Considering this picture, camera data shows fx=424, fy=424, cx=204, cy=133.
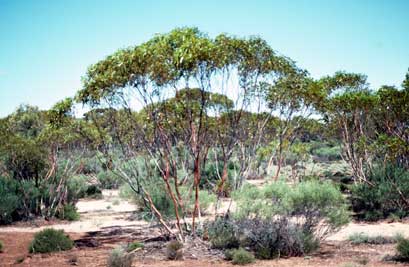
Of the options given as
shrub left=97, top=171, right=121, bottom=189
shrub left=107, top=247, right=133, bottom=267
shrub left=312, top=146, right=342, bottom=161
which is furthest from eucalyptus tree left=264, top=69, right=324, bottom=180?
shrub left=312, top=146, right=342, bottom=161

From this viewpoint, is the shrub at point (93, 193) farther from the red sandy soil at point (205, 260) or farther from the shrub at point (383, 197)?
the shrub at point (383, 197)

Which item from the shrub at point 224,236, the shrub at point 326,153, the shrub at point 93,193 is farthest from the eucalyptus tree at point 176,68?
the shrub at point 326,153

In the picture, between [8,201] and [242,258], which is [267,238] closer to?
[242,258]

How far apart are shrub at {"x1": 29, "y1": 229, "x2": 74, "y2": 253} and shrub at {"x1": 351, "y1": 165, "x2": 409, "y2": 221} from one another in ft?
43.0

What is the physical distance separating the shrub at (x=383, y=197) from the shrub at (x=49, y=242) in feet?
43.0

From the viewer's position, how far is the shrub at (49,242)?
14.1m

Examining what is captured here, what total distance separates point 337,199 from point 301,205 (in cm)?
105

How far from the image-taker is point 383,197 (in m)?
19.5

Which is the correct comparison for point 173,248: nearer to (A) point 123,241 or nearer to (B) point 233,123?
(A) point 123,241

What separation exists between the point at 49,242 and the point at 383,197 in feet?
47.4

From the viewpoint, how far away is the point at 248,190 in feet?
41.8

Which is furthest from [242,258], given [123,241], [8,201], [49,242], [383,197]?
[8,201]

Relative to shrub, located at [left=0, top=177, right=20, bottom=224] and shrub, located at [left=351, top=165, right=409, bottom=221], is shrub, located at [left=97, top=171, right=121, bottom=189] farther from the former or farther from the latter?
shrub, located at [left=351, top=165, right=409, bottom=221]

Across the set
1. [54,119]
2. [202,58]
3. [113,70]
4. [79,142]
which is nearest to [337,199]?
[202,58]
